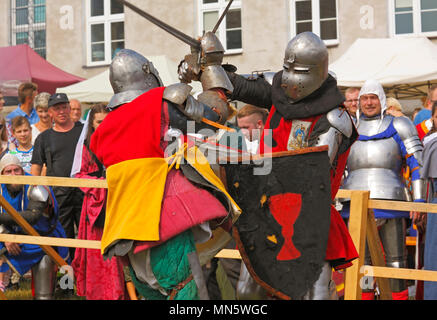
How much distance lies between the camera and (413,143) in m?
5.84

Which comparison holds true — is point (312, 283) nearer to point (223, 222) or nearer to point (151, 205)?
point (223, 222)

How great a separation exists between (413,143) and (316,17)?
349 inches

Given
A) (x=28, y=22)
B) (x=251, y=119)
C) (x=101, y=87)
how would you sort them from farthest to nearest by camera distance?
1. (x=28, y=22)
2. (x=101, y=87)
3. (x=251, y=119)

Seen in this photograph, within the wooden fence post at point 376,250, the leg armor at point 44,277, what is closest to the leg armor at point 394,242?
the wooden fence post at point 376,250

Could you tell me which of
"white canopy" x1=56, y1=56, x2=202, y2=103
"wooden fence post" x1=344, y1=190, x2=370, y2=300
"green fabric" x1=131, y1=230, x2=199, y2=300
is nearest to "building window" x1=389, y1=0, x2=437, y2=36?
"white canopy" x1=56, y1=56, x2=202, y2=103

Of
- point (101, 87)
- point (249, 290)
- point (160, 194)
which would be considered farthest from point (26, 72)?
point (160, 194)

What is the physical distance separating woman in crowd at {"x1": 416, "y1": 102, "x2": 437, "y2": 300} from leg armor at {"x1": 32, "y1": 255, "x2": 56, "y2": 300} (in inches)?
110

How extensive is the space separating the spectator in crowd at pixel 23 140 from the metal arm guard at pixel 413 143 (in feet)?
11.1

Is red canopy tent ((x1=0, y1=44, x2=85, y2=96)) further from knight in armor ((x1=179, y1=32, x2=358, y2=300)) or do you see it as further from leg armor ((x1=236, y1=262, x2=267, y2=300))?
leg armor ((x1=236, y1=262, x2=267, y2=300))

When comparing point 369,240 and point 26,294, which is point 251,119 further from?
point 26,294

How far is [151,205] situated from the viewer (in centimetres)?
355

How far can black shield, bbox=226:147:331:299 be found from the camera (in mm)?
3768
